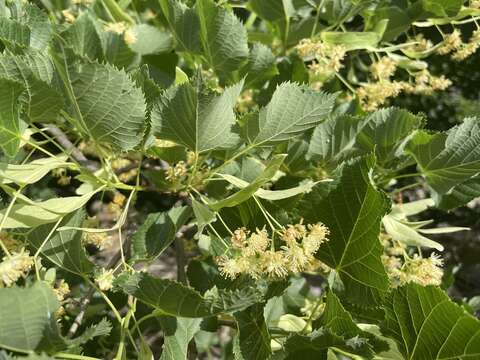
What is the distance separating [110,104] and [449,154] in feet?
1.66

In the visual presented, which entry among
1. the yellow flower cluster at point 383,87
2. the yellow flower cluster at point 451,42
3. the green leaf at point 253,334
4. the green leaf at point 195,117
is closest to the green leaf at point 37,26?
the green leaf at point 195,117

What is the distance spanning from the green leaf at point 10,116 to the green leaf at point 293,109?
293 mm

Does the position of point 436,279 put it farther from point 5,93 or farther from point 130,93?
point 5,93

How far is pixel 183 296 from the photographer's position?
26.6 inches

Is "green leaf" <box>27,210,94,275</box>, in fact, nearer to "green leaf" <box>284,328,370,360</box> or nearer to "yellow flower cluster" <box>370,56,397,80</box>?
"green leaf" <box>284,328,370,360</box>

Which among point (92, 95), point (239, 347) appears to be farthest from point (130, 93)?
point (239, 347)

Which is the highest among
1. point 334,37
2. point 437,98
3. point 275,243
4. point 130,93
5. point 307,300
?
point 130,93

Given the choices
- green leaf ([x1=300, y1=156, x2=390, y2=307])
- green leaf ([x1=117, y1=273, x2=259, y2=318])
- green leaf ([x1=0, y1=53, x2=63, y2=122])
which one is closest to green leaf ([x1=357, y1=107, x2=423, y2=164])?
green leaf ([x1=300, y1=156, x2=390, y2=307])

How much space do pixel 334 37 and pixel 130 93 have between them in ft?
1.65

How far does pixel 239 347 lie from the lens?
79 centimetres

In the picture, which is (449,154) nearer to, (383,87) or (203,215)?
(383,87)

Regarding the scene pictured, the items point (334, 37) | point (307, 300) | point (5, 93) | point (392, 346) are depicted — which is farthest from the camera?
point (307, 300)

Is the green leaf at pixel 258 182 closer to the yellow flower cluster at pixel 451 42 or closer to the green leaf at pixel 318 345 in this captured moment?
the green leaf at pixel 318 345

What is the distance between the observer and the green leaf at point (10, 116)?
2.19 feet
